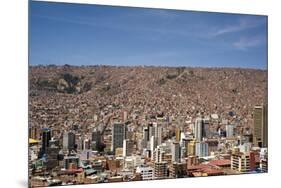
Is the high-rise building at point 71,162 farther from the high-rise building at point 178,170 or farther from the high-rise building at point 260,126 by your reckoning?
the high-rise building at point 260,126

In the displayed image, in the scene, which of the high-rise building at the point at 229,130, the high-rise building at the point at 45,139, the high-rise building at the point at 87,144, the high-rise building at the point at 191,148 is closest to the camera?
the high-rise building at the point at 45,139

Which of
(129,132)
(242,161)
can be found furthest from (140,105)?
(242,161)

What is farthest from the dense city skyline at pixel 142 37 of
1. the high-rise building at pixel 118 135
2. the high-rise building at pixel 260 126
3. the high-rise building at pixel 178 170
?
the high-rise building at pixel 178 170

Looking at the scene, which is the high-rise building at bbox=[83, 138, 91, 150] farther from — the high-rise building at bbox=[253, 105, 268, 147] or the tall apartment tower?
the high-rise building at bbox=[253, 105, 268, 147]

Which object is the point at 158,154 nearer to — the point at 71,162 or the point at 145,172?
the point at 145,172

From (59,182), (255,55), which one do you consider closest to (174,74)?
(255,55)

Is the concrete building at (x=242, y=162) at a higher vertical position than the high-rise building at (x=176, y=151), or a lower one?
lower
